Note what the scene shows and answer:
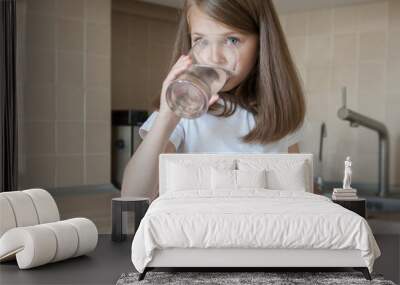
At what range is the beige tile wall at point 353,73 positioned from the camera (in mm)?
6191

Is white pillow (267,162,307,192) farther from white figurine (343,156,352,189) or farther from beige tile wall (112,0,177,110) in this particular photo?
beige tile wall (112,0,177,110)

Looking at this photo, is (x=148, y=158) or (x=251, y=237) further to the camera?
(x=148, y=158)

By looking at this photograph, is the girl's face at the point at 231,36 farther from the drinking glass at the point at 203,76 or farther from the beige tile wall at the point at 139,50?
the beige tile wall at the point at 139,50

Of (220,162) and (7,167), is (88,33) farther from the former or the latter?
(220,162)

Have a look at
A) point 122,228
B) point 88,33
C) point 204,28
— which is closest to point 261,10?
point 204,28

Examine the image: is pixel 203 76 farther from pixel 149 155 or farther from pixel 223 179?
pixel 223 179

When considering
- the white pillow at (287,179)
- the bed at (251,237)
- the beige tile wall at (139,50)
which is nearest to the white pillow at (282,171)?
the white pillow at (287,179)

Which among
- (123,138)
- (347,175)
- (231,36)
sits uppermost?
(231,36)

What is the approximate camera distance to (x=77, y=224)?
327cm

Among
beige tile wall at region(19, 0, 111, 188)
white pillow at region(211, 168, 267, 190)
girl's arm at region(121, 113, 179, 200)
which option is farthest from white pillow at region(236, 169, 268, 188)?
beige tile wall at region(19, 0, 111, 188)

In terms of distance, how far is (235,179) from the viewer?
356 cm

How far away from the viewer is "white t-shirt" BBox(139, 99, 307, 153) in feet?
10.9

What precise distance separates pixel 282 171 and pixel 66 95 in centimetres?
300

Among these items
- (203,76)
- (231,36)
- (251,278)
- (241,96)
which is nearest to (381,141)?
(241,96)
